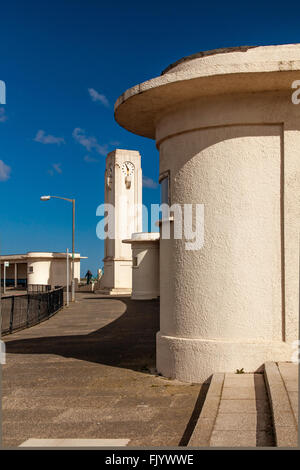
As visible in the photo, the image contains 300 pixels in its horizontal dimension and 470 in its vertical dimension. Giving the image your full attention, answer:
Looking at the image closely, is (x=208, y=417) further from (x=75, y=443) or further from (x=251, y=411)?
(x=75, y=443)

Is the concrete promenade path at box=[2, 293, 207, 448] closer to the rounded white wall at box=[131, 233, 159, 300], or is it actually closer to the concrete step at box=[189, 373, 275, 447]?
the concrete step at box=[189, 373, 275, 447]

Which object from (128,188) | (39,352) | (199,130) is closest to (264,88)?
(199,130)

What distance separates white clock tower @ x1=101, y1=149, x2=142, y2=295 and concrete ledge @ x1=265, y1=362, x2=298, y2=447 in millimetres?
32609

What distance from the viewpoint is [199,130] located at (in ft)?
26.9

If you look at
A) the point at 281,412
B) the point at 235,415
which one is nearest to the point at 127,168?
the point at 235,415

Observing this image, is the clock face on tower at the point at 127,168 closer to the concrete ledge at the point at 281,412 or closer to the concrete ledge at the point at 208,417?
the concrete ledge at the point at 208,417

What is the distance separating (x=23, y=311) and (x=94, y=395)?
10.3 meters

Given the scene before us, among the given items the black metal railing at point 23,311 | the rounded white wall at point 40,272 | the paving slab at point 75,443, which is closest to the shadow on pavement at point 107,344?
the black metal railing at point 23,311

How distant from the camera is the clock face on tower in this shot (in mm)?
40000

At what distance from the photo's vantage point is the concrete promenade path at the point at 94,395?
583cm

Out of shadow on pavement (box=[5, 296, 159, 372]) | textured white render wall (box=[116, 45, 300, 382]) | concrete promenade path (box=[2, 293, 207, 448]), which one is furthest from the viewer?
shadow on pavement (box=[5, 296, 159, 372])

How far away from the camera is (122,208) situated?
40.2 metres

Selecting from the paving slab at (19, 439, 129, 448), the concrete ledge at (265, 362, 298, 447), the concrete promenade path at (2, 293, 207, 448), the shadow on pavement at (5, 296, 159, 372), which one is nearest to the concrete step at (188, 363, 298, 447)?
the concrete ledge at (265, 362, 298, 447)

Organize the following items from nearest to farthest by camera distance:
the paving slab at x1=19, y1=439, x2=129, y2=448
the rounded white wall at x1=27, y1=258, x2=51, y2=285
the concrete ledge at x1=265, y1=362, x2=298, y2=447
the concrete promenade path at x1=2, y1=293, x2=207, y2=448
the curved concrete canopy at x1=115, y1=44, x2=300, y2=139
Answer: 1. the concrete ledge at x1=265, y1=362, x2=298, y2=447
2. the paving slab at x1=19, y1=439, x2=129, y2=448
3. the concrete promenade path at x1=2, y1=293, x2=207, y2=448
4. the curved concrete canopy at x1=115, y1=44, x2=300, y2=139
5. the rounded white wall at x1=27, y1=258, x2=51, y2=285
